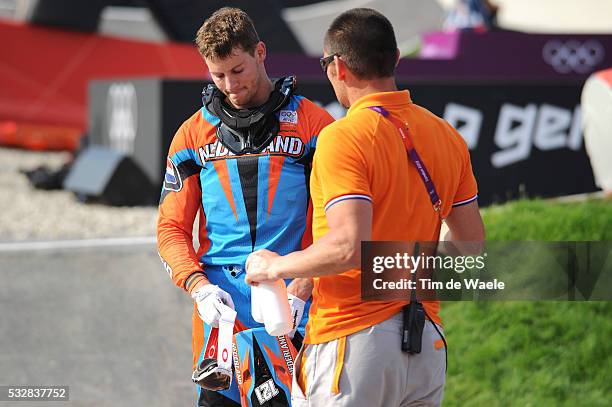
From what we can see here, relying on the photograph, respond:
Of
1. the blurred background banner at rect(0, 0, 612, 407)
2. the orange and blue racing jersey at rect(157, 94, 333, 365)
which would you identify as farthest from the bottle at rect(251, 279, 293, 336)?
the blurred background banner at rect(0, 0, 612, 407)

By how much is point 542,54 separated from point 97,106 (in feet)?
27.5

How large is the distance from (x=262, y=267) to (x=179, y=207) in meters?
1.00

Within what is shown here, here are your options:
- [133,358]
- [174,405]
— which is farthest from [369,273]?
[133,358]

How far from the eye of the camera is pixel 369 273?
3.01 m

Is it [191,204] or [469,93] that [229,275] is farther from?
[469,93]

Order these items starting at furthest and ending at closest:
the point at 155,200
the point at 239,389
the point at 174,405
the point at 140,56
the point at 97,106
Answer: the point at 140,56 → the point at 97,106 → the point at 155,200 → the point at 174,405 → the point at 239,389

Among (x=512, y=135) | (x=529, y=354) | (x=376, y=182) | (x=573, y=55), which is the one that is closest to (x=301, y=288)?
(x=376, y=182)

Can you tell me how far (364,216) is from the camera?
9.29 ft

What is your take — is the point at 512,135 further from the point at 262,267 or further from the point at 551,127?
the point at 262,267

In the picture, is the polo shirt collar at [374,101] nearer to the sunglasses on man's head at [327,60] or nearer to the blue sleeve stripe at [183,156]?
the sunglasses on man's head at [327,60]

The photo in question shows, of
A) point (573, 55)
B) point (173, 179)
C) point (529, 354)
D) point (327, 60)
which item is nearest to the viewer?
point (327, 60)

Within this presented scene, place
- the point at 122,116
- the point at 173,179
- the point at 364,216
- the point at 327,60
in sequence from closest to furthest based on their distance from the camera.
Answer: the point at 364,216 → the point at 327,60 → the point at 173,179 → the point at 122,116

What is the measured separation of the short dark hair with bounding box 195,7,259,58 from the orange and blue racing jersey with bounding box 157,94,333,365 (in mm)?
328

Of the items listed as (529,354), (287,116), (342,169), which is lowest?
(529,354)
